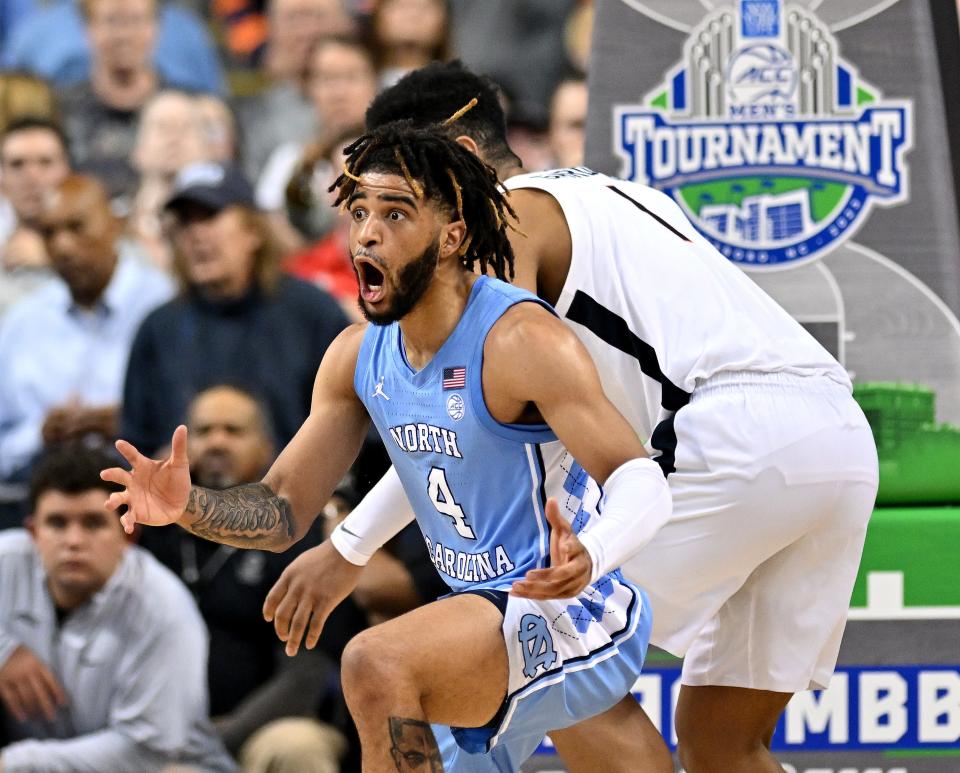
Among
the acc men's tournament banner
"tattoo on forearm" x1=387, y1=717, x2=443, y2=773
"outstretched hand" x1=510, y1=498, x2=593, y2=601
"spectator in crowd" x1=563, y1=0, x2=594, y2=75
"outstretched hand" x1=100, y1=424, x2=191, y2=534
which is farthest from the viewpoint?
"spectator in crowd" x1=563, y1=0, x2=594, y2=75

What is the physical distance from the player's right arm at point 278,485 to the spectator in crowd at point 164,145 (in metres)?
4.05

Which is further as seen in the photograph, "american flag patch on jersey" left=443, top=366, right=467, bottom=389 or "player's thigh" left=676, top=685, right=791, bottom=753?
"player's thigh" left=676, top=685, right=791, bottom=753

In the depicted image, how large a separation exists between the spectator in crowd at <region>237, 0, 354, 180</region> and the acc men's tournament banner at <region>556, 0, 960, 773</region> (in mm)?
3403

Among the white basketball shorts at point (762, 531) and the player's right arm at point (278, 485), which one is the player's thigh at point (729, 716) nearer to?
the white basketball shorts at point (762, 531)

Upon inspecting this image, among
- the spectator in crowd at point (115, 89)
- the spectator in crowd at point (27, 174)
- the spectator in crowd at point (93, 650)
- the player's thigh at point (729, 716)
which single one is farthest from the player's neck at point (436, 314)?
the spectator in crowd at point (115, 89)

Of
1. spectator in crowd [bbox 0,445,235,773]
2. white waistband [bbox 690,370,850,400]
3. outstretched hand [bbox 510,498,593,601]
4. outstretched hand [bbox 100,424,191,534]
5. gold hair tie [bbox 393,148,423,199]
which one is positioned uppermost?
gold hair tie [bbox 393,148,423,199]

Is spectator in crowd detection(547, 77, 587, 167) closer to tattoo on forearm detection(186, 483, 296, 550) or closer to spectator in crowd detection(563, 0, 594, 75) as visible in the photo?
spectator in crowd detection(563, 0, 594, 75)

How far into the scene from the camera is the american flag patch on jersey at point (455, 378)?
3264 millimetres

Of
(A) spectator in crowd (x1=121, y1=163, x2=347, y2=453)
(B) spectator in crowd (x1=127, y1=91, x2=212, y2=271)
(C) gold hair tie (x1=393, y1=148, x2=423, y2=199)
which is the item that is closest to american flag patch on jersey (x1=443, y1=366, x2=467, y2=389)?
(C) gold hair tie (x1=393, y1=148, x2=423, y2=199)

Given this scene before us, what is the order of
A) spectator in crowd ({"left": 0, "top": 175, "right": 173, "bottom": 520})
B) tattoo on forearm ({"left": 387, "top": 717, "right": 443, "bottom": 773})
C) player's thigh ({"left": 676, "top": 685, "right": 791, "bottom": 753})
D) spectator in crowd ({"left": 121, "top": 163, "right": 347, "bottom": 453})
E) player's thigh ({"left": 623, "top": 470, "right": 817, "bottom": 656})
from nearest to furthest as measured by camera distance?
tattoo on forearm ({"left": 387, "top": 717, "right": 443, "bottom": 773}), player's thigh ({"left": 623, "top": 470, "right": 817, "bottom": 656}), player's thigh ({"left": 676, "top": 685, "right": 791, "bottom": 753}), spectator in crowd ({"left": 121, "top": 163, "right": 347, "bottom": 453}), spectator in crowd ({"left": 0, "top": 175, "right": 173, "bottom": 520})

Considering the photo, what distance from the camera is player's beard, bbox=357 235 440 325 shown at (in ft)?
10.6

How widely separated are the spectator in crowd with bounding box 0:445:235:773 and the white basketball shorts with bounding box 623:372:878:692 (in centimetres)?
202

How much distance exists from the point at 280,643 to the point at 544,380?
2528 mm

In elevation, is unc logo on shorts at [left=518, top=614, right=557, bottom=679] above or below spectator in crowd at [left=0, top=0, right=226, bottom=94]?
below
